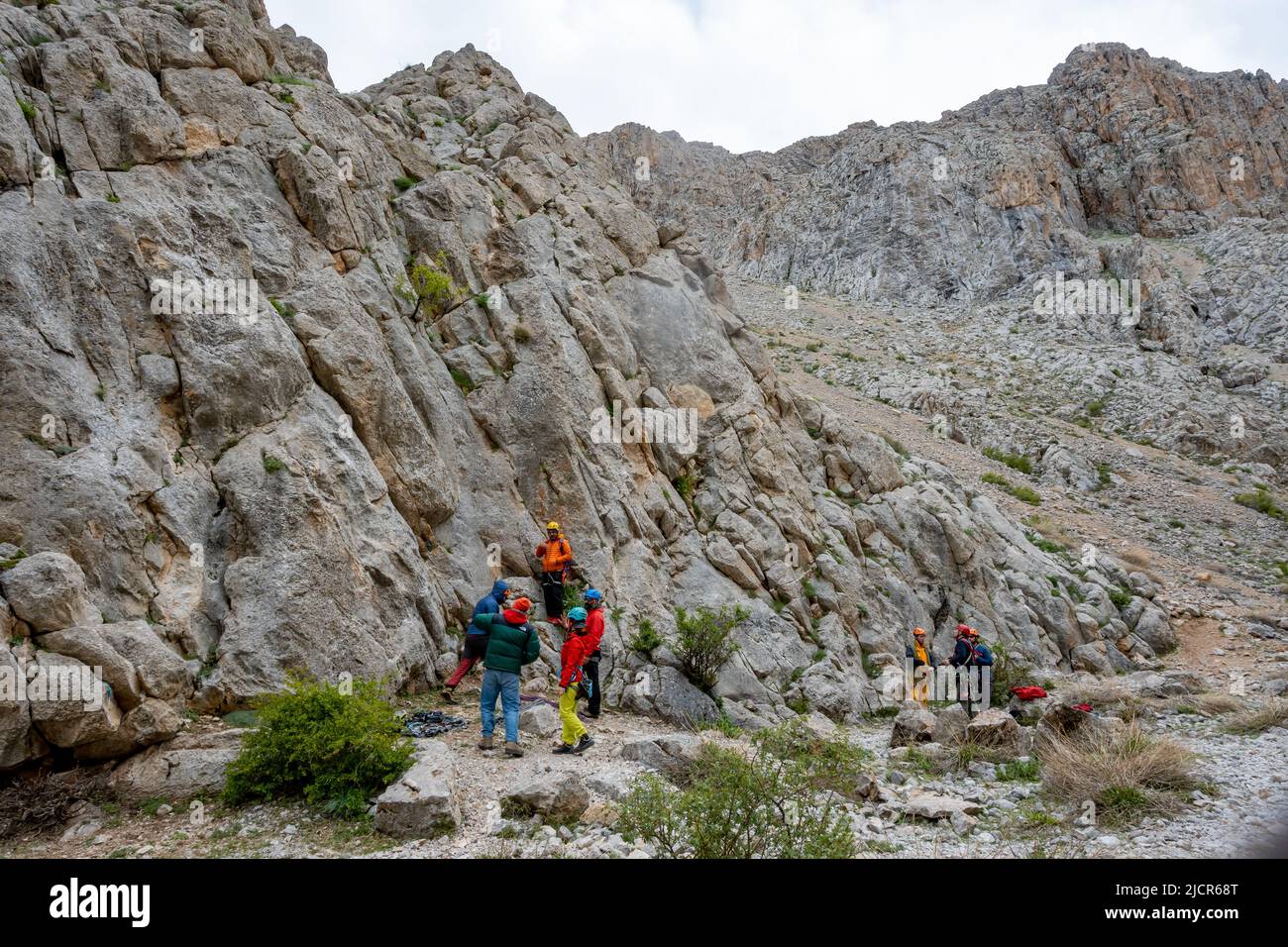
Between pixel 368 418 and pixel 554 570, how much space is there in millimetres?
4327

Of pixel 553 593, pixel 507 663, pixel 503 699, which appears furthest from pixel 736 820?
pixel 553 593

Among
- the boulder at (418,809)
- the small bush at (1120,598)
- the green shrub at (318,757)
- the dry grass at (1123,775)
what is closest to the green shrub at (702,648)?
the dry grass at (1123,775)

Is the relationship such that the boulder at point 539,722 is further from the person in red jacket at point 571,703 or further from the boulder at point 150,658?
the boulder at point 150,658

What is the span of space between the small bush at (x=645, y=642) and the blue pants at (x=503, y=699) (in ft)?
13.6

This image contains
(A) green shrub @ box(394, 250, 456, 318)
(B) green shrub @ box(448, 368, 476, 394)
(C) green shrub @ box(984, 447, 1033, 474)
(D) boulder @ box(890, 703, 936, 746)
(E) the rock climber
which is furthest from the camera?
(C) green shrub @ box(984, 447, 1033, 474)

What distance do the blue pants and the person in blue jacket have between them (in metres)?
1.74

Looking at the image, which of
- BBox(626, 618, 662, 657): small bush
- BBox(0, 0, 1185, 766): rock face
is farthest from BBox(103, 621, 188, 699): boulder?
BBox(626, 618, 662, 657): small bush

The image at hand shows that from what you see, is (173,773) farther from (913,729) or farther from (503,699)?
Answer: (913,729)

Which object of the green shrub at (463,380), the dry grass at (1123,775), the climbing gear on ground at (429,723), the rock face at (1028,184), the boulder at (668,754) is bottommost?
the boulder at (668,754)

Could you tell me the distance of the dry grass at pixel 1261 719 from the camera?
10.0m

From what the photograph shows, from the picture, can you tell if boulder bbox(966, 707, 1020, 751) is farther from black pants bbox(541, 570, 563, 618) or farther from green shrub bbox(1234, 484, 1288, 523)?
green shrub bbox(1234, 484, 1288, 523)

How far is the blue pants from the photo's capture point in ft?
27.7

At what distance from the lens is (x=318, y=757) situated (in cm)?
685
